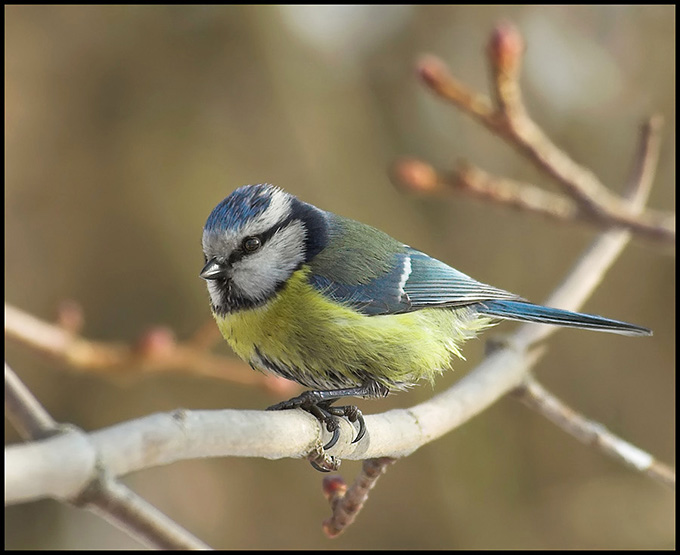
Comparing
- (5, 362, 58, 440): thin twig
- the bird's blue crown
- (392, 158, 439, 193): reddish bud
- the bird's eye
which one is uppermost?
(392, 158, 439, 193): reddish bud

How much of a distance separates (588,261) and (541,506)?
66.0 inches

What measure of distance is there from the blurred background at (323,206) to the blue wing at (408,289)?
138 cm

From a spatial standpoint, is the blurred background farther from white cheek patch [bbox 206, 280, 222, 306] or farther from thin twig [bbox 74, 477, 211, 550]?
thin twig [bbox 74, 477, 211, 550]

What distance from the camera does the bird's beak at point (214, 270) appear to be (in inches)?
63.2

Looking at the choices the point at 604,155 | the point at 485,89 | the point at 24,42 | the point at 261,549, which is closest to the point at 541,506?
the point at 261,549

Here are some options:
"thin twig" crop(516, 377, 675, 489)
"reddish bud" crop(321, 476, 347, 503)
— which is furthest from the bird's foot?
"thin twig" crop(516, 377, 675, 489)

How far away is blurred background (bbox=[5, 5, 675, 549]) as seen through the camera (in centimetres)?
327

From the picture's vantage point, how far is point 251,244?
5.49 ft

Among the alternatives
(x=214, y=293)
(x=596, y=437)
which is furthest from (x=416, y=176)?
(x=596, y=437)

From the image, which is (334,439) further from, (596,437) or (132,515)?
(596,437)

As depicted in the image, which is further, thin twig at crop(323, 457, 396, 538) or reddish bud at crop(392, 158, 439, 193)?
reddish bud at crop(392, 158, 439, 193)

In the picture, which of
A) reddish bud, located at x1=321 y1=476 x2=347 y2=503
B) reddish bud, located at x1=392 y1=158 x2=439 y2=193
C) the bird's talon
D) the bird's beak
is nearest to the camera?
the bird's talon

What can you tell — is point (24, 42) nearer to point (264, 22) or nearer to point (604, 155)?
point (264, 22)

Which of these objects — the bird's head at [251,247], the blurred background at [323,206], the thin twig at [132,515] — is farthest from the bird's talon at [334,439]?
the blurred background at [323,206]
